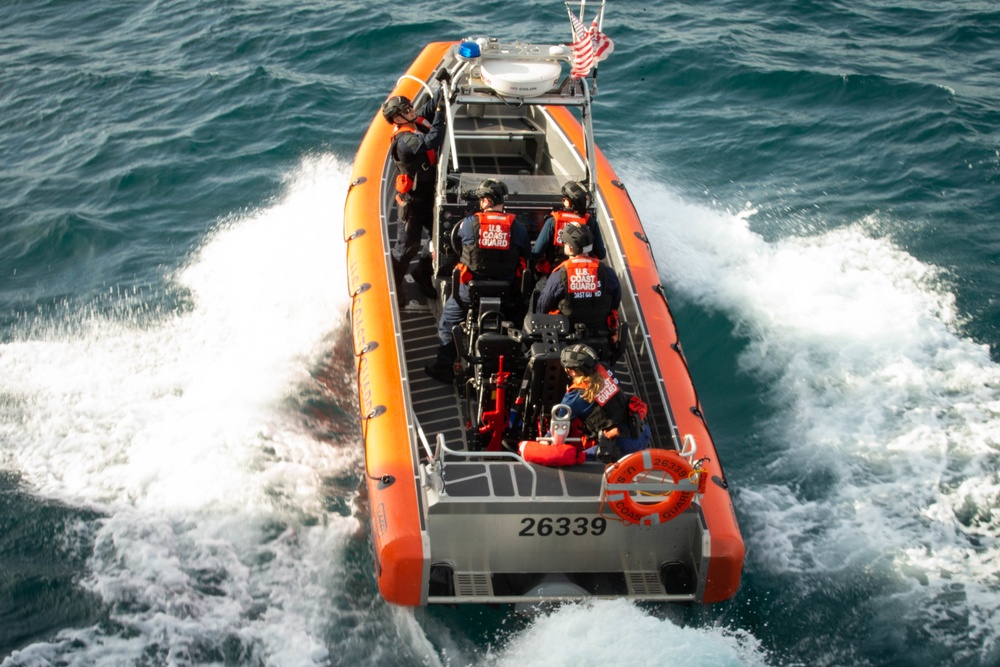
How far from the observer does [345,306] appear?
7.92m

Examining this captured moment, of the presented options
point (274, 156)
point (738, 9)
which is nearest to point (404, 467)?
point (274, 156)

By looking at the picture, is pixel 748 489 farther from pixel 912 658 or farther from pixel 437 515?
pixel 437 515

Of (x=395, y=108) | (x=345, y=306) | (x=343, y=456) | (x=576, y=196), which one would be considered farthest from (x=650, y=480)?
(x=345, y=306)

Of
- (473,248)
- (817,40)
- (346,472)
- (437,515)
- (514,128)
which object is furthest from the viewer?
(817,40)

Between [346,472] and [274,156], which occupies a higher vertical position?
[274,156]

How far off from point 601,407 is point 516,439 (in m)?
0.84

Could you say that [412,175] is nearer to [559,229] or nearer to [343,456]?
[559,229]

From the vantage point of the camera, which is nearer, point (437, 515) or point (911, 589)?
point (437, 515)

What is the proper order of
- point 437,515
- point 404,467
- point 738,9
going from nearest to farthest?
point 437,515 → point 404,467 → point 738,9

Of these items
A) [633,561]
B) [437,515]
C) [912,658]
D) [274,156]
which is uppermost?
[274,156]

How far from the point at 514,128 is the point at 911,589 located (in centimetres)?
484

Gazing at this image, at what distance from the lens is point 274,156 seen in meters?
10.3

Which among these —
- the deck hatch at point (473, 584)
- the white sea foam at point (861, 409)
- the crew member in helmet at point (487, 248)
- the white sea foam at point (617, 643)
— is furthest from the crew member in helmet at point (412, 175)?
the white sea foam at point (617, 643)

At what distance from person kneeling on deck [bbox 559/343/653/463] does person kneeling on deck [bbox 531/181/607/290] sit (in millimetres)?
1187
